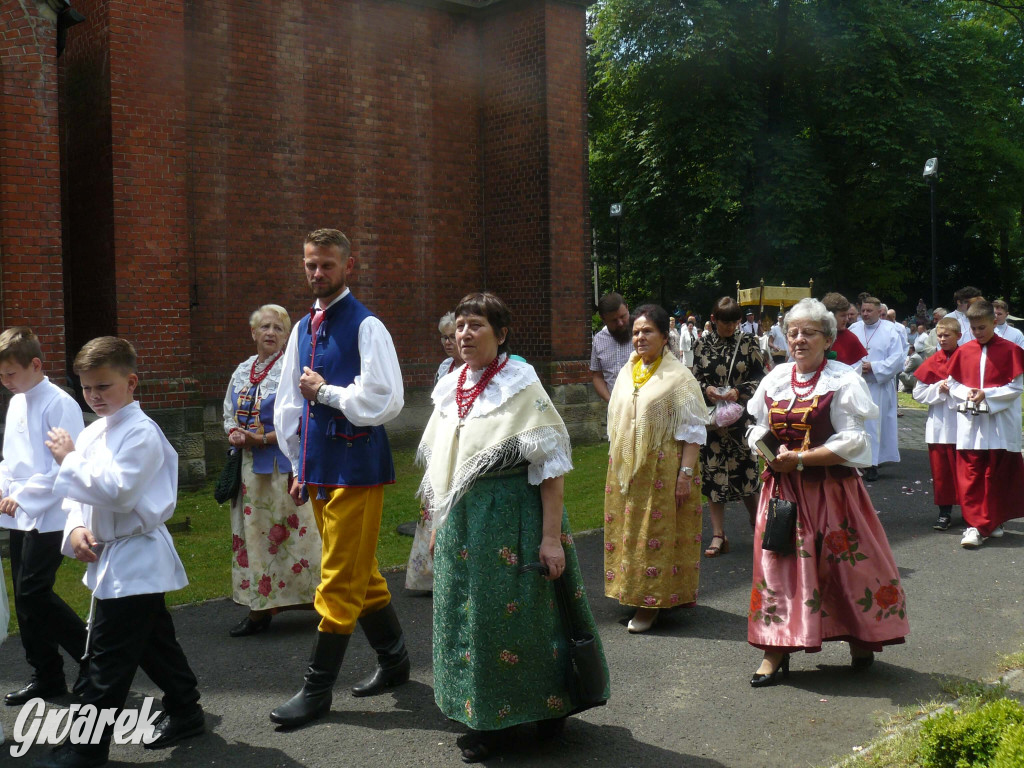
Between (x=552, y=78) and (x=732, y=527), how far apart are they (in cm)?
804

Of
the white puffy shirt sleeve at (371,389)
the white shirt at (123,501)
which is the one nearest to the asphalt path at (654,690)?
the white shirt at (123,501)

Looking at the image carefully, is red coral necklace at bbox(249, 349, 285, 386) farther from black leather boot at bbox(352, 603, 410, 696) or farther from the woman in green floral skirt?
the woman in green floral skirt

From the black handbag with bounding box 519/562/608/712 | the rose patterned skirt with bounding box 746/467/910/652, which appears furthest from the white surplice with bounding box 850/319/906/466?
the black handbag with bounding box 519/562/608/712

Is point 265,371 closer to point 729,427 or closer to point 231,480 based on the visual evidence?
point 231,480

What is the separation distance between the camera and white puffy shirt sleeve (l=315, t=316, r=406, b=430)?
15.3 ft

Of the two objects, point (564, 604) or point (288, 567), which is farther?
point (288, 567)

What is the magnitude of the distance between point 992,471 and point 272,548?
6347 mm

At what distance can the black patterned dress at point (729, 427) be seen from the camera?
8.20 meters

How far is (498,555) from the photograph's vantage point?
4.19m

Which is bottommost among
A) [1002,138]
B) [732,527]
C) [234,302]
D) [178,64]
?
[732,527]

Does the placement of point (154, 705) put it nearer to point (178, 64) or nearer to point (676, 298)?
point (178, 64)

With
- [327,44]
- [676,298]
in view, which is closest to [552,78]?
[327,44]

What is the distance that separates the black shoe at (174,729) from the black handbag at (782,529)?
9.78 feet

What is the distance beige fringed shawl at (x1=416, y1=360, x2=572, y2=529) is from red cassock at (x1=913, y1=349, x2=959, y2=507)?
619cm
